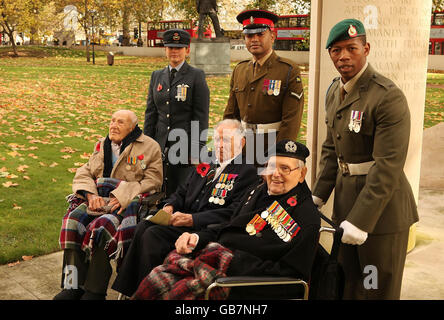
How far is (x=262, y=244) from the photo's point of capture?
10.6 ft

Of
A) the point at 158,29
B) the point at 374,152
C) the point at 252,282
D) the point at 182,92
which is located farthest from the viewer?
the point at 158,29

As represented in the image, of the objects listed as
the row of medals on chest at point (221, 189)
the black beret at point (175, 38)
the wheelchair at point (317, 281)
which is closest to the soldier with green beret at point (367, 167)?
the wheelchair at point (317, 281)

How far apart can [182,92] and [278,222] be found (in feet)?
7.42

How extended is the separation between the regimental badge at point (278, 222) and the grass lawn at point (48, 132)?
8.38ft

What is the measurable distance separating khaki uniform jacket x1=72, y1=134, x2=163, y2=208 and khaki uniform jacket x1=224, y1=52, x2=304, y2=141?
86 cm

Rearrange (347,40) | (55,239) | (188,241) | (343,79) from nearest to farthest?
1. (347,40)
2. (343,79)
3. (188,241)
4. (55,239)

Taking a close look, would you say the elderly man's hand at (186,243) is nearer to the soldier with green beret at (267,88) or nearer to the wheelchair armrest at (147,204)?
the wheelchair armrest at (147,204)

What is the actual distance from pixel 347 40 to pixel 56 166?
21.8 feet

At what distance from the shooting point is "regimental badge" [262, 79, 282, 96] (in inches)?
177

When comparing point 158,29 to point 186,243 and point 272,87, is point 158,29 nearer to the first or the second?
point 272,87

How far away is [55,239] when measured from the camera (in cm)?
542

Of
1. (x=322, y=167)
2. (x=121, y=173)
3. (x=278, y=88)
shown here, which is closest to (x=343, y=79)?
(x=322, y=167)

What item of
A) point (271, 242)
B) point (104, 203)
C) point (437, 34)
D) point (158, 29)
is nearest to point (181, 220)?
point (104, 203)
